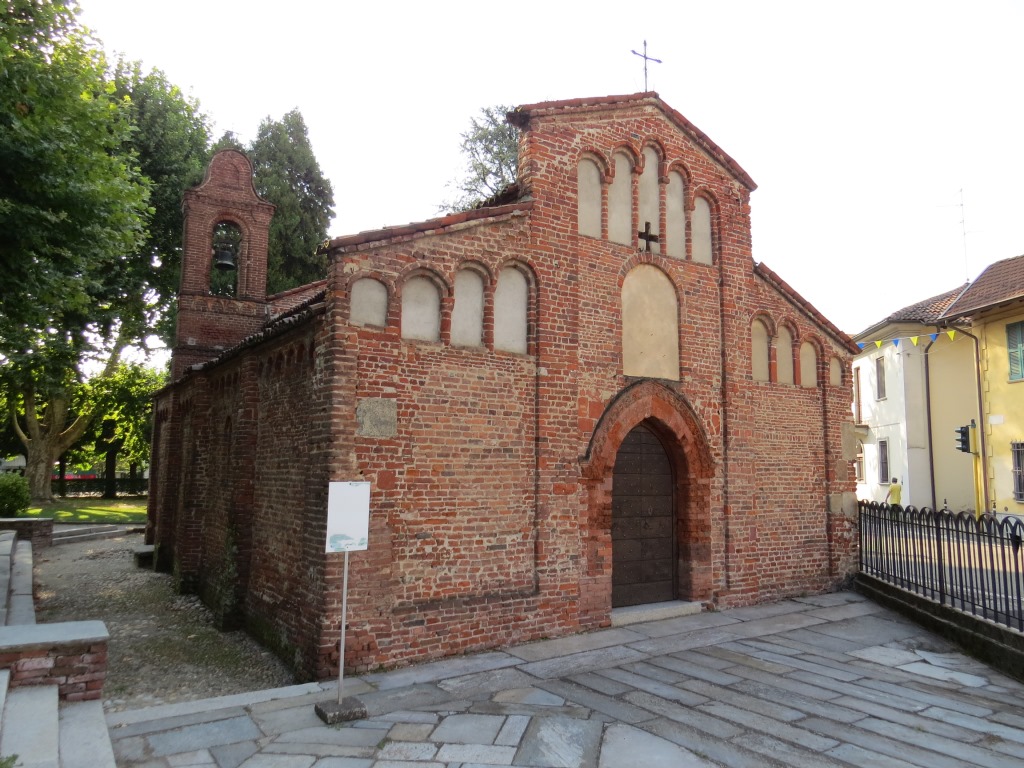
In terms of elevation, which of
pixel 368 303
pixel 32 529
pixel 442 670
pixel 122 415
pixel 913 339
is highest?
pixel 913 339

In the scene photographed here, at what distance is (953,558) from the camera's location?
884cm

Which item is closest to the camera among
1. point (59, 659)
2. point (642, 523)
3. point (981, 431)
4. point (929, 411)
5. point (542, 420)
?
point (59, 659)

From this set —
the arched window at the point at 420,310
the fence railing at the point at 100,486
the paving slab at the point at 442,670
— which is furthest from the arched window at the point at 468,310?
the fence railing at the point at 100,486

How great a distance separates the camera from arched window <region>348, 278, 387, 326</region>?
7.41 metres

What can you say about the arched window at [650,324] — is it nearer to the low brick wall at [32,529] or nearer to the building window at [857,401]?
the low brick wall at [32,529]

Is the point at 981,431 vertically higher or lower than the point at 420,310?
lower

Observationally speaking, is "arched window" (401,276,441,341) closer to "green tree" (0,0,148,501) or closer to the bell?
"green tree" (0,0,148,501)

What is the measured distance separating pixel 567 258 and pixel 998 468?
16.6 m

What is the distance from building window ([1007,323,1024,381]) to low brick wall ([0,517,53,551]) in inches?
1071

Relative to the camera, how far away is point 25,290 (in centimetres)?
964

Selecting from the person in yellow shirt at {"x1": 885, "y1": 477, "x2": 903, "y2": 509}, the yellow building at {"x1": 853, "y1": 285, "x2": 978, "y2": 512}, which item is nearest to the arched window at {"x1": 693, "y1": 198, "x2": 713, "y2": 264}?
the yellow building at {"x1": 853, "y1": 285, "x2": 978, "y2": 512}

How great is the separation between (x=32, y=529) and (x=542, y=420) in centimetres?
1724

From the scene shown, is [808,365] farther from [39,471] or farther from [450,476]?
[39,471]

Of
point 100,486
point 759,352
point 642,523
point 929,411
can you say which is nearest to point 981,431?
point 929,411
